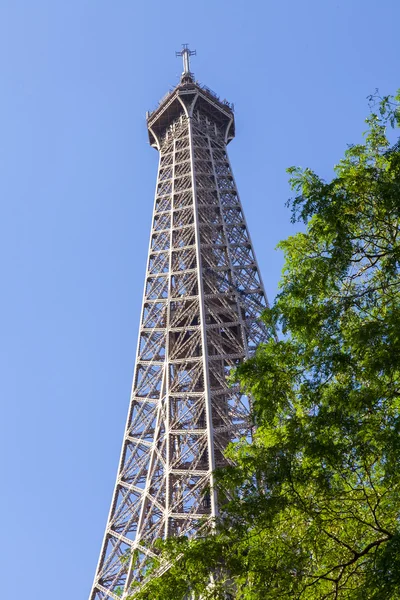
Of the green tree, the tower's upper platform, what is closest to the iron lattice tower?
the tower's upper platform

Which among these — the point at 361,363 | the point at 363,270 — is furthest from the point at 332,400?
the point at 363,270

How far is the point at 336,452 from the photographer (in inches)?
438

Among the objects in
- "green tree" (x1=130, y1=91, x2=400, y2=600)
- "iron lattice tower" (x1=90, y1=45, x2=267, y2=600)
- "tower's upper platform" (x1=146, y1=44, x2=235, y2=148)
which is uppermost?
"tower's upper platform" (x1=146, y1=44, x2=235, y2=148)

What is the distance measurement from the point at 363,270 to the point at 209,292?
2383cm

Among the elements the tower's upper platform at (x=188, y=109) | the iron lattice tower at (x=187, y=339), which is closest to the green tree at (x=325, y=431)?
the iron lattice tower at (x=187, y=339)

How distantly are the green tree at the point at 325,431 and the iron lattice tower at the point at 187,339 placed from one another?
9.10 meters

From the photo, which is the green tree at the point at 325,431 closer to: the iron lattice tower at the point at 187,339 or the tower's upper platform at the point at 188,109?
the iron lattice tower at the point at 187,339

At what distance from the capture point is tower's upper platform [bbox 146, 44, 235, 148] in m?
50.5

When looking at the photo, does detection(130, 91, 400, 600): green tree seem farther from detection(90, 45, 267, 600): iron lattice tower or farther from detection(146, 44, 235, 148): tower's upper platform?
detection(146, 44, 235, 148): tower's upper platform

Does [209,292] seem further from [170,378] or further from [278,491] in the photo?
[278,491]

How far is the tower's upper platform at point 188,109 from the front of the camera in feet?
166

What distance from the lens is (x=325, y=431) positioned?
11391 mm

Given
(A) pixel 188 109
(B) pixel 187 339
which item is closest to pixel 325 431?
(B) pixel 187 339

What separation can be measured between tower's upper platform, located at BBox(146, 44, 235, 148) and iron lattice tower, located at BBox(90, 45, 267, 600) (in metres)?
0.16
